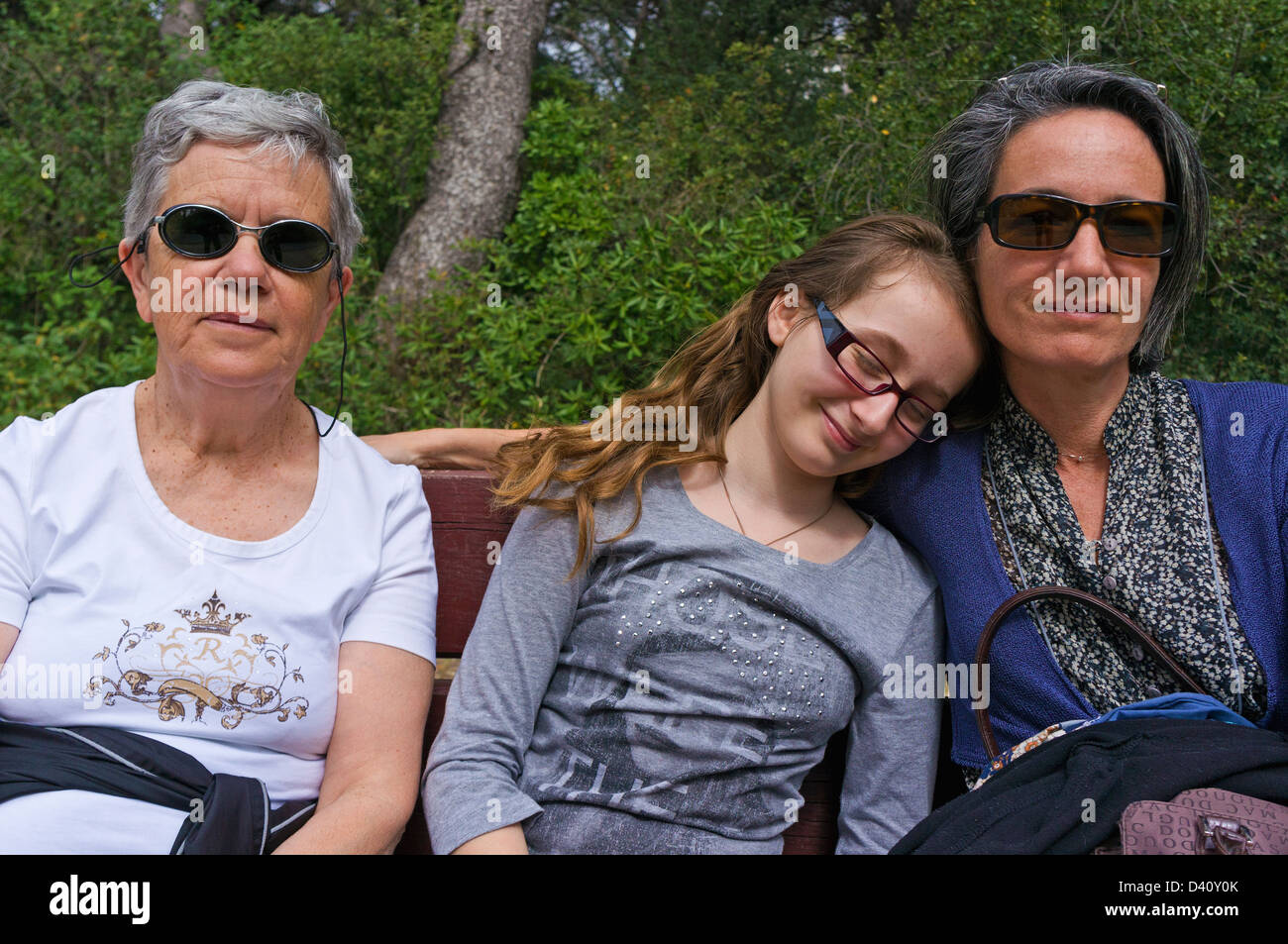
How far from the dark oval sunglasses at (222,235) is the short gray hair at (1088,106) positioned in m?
1.33

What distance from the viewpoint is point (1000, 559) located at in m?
2.12

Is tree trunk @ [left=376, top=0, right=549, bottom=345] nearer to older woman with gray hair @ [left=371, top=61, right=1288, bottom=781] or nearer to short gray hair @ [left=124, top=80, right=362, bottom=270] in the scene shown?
short gray hair @ [left=124, top=80, right=362, bottom=270]

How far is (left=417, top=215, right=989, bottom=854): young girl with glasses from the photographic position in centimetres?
200

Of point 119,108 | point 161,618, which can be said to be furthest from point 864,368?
point 119,108

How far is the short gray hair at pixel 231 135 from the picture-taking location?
2.10m

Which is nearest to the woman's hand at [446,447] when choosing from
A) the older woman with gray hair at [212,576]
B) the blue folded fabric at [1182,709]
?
the older woman with gray hair at [212,576]

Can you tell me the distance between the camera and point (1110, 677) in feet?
6.79

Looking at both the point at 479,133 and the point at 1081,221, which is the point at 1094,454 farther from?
the point at 479,133

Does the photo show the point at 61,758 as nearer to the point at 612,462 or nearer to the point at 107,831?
the point at 107,831

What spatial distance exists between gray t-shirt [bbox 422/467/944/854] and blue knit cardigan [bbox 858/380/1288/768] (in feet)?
0.37

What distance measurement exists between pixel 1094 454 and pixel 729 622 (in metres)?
0.84

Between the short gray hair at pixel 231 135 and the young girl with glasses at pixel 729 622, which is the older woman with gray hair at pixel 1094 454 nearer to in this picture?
the young girl with glasses at pixel 729 622

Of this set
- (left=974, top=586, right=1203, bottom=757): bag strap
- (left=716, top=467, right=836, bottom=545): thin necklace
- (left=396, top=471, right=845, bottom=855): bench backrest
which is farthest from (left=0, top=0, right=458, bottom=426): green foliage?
(left=974, top=586, right=1203, bottom=757): bag strap
